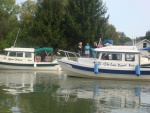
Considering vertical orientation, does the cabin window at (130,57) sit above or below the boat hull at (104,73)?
above

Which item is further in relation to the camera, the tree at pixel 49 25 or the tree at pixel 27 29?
the tree at pixel 27 29

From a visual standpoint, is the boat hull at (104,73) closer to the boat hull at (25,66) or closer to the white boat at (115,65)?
the white boat at (115,65)


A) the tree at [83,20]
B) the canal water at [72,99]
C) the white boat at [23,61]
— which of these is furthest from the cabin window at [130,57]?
the tree at [83,20]

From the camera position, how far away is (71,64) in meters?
25.7

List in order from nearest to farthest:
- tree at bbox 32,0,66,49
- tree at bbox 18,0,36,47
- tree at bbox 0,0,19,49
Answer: tree at bbox 32,0,66,49 → tree at bbox 18,0,36,47 → tree at bbox 0,0,19,49

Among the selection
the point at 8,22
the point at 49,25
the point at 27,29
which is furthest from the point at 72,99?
the point at 8,22

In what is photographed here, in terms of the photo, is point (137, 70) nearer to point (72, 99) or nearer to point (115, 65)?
point (115, 65)

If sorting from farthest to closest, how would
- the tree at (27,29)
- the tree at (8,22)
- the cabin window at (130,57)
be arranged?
1. the tree at (8,22)
2. the tree at (27,29)
3. the cabin window at (130,57)

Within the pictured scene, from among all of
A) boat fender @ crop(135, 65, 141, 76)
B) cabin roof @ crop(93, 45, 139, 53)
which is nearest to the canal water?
boat fender @ crop(135, 65, 141, 76)

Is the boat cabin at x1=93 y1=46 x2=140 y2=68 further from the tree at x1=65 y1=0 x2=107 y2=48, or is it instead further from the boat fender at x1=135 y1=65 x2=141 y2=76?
the tree at x1=65 y1=0 x2=107 y2=48

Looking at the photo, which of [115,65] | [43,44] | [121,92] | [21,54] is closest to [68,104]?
[121,92]

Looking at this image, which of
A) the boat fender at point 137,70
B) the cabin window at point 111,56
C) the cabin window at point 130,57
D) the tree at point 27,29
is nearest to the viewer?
the boat fender at point 137,70

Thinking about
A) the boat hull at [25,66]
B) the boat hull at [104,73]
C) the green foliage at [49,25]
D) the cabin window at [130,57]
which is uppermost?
the green foliage at [49,25]

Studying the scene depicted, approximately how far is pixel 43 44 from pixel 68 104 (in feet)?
130
